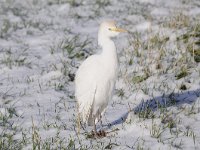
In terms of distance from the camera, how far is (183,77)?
646cm

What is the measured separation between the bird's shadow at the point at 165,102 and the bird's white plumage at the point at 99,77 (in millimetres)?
430

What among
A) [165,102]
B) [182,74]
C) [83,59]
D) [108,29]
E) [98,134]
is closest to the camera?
[98,134]

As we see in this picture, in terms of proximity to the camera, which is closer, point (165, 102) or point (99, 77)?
point (99, 77)

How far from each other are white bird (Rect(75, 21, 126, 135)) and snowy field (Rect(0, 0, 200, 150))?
260 mm

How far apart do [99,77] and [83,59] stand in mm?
2823

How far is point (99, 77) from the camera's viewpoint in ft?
15.5

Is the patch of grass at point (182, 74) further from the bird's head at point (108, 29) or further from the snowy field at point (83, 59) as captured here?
the bird's head at point (108, 29)

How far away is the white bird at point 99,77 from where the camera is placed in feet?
15.4

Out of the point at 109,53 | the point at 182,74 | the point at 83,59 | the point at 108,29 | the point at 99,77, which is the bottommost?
the point at 83,59

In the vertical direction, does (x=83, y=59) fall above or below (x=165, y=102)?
below

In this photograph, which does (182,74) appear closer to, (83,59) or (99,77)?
(83,59)

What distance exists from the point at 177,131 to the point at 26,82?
243 cm

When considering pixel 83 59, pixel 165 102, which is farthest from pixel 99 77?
pixel 83 59

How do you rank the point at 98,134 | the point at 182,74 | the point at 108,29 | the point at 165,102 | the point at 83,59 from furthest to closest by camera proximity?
the point at 83,59, the point at 182,74, the point at 165,102, the point at 108,29, the point at 98,134
